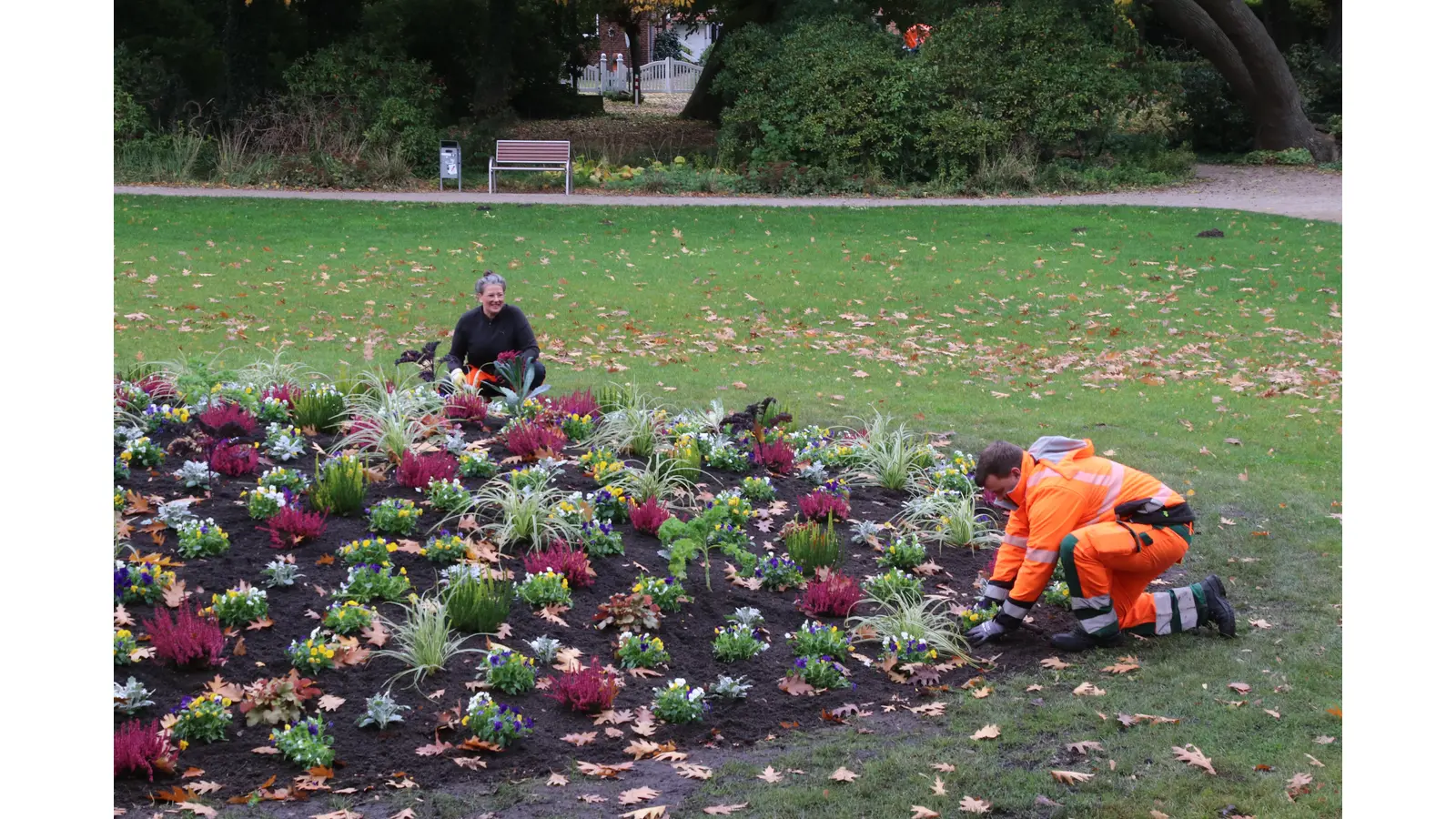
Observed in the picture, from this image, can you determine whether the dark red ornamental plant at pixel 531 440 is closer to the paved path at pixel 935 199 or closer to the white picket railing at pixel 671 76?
the paved path at pixel 935 199

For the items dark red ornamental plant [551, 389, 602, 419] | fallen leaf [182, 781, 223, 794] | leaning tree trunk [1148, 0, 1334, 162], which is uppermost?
leaning tree trunk [1148, 0, 1334, 162]

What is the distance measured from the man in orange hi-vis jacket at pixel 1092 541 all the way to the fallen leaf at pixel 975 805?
4.96 ft

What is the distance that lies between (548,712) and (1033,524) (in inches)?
88.7

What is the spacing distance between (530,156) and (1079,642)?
60.6 ft

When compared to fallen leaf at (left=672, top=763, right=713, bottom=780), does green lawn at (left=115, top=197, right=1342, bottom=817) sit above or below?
above

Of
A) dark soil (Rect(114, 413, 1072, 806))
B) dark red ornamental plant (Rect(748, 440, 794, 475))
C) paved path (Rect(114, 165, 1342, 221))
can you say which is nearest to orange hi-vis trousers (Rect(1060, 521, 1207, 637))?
dark soil (Rect(114, 413, 1072, 806))

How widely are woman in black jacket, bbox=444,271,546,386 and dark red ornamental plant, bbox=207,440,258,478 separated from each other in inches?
78.6

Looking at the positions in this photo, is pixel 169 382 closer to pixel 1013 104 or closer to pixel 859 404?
pixel 859 404

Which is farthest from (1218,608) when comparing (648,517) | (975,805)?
(648,517)

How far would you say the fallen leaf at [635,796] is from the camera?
13.3 ft

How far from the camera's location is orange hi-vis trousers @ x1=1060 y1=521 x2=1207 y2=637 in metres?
5.36

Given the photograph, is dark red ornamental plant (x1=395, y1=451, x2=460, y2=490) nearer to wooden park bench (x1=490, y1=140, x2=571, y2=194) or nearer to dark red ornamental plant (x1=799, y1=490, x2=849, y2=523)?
dark red ornamental plant (x1=799, y1=490, x2=849, y2=523)

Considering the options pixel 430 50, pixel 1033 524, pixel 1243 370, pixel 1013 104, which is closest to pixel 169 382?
pixel 1033 524

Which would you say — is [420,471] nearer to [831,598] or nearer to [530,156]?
[831,598]
